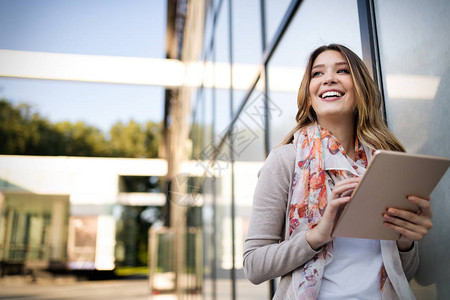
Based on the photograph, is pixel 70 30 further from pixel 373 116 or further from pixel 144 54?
pixel 373 116

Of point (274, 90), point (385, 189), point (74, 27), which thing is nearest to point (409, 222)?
point (385, 189)

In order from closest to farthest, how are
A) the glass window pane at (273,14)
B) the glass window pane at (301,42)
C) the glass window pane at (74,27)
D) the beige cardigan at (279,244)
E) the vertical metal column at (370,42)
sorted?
the beige cardigan at (279,244), the vertical metal column at (370,42), the glass window pane at (301,42), the glass window pane at (273,14), the glass window pane at (74,27)

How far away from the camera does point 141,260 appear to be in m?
27.2

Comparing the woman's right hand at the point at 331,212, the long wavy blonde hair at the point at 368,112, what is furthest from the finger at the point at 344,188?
the long wavy blonde hair at the point at 368,112

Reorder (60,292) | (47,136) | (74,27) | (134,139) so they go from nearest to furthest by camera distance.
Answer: (74,27) < (47,136) < (60,292) < (134,139)

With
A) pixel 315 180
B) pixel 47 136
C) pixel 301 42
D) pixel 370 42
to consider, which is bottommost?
pixel 315 180

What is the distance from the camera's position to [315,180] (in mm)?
1074

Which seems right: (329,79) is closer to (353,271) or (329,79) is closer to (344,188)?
(344,188)

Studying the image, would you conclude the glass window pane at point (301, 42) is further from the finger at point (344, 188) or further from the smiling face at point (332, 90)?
the finger at point (344, 188)

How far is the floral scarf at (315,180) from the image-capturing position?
1.00 metres

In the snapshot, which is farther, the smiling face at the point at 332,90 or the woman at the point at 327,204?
the smiling face at the point at 332,90

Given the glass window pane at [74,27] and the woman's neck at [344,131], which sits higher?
the glass window pane at [74,27]

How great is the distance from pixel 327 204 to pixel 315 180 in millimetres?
86

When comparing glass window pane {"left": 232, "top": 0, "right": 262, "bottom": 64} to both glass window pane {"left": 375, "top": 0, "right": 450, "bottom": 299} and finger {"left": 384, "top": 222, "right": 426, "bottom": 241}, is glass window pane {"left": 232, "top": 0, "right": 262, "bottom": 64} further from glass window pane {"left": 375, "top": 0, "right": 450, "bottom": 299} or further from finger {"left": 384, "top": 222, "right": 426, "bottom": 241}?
finger {"left": 384, "top": 222, "right": 426, "bottom": 241}
